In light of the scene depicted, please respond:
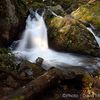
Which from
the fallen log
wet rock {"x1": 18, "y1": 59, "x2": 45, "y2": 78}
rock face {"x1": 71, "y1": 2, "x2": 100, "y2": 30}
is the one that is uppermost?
rock face {"x1": 71, "y1": 2, "x2": 100, "y2": 30}

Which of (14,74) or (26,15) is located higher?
(26,15)

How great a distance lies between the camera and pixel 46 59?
13.3m

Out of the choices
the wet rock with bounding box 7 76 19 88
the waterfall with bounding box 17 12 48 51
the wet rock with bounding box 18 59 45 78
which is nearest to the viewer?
the wet rock with bounding box 7 76 19 88

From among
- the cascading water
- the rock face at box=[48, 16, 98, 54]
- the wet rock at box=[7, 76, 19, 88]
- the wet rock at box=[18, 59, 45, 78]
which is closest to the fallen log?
the wet rock at box=[7, 76, 19, 88]

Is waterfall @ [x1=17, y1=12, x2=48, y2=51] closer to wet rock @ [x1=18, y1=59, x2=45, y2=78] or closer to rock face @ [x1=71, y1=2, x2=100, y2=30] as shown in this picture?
rock face @ [x1=71, y1=2, x2=100, y2=30]

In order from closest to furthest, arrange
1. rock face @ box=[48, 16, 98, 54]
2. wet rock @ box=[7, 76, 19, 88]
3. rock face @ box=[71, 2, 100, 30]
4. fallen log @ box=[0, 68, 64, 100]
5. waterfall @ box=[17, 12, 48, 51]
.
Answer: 1. fallen log @ box=[0, 68, 64, 100]
2. wet rock @ box=[7, 76, 19, 88]
3. rock face @ box=[48, 16, 98, 54]
4. waterfall @ box=[17, 12, 48, 51]
5. rock face @ box=[71, 2, 100, 30]

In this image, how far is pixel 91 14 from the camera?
1831 centimetres

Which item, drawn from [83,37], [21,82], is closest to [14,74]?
[21,82]

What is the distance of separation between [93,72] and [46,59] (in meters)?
2.94

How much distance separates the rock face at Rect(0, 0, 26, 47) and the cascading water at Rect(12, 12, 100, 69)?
0.70 m

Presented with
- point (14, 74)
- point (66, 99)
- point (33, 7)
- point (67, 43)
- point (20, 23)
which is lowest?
point (66, 99)

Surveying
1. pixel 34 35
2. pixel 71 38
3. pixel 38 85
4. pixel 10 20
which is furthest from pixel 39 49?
pixel 38 85

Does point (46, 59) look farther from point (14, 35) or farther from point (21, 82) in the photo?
point (21, 82)

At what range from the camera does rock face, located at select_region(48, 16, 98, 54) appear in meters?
14.4
